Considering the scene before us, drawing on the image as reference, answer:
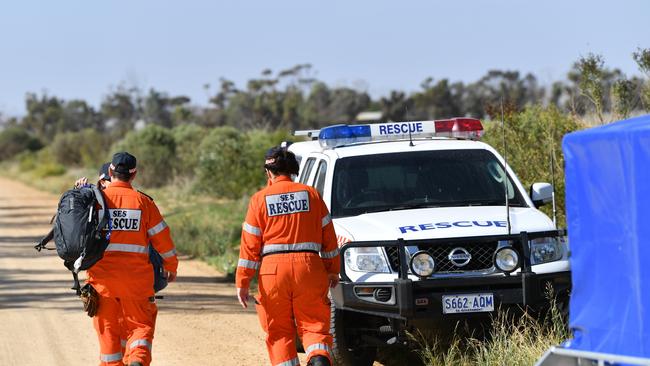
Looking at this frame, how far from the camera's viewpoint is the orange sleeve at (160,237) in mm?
7730

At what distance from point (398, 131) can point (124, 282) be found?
3.50 meters

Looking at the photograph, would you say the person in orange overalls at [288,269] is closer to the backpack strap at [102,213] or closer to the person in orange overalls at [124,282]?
the person in orange overalls at [124,282]

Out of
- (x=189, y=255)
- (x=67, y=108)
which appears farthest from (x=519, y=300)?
(x=67, y=108)

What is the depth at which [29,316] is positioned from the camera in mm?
12297

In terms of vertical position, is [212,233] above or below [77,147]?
below

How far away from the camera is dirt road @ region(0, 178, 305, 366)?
392 inches

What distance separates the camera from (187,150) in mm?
38875

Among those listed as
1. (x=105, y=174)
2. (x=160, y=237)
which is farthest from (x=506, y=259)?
(x=105, y=174)

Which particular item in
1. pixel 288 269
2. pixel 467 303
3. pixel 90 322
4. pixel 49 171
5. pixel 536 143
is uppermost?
pixel 536 143

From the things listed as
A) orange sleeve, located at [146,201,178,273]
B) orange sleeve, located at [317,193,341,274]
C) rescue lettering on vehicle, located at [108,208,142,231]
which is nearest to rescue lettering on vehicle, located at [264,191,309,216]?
orange sleeve, located at [317,193,341,274]

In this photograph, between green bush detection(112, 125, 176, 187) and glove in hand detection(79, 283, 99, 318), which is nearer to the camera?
glove in hand detection(79, 283, 99, 318)

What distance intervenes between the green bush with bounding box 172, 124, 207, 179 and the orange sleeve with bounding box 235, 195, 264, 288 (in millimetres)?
27864

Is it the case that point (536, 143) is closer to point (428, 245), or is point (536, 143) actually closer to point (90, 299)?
point (428, 245)

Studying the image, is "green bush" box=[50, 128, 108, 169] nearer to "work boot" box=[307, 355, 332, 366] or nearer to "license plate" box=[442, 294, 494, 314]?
"license plate" box=[442, 294, 494, 314]
